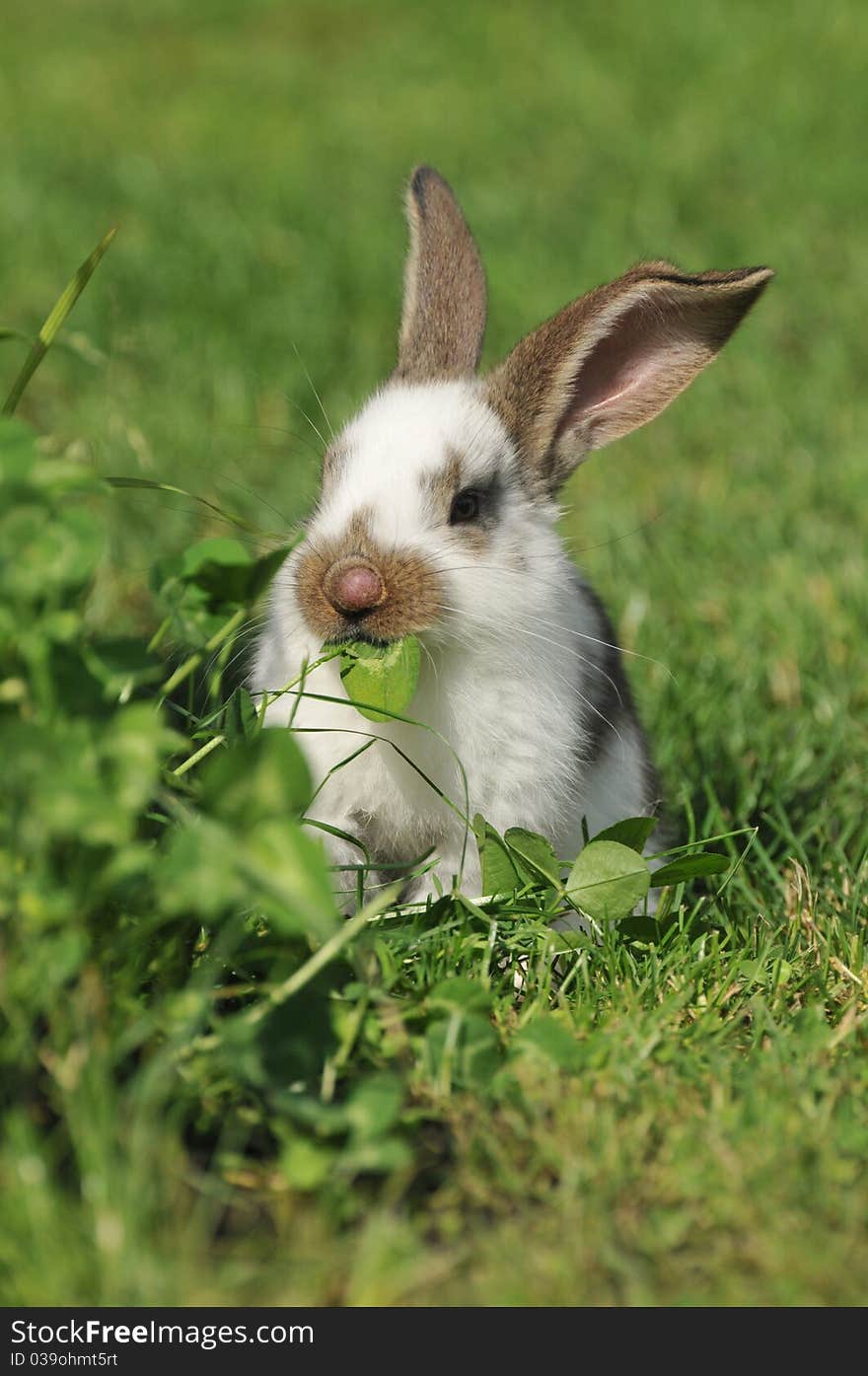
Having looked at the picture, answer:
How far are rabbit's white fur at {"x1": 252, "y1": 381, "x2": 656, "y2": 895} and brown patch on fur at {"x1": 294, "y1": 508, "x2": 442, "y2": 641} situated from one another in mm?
33

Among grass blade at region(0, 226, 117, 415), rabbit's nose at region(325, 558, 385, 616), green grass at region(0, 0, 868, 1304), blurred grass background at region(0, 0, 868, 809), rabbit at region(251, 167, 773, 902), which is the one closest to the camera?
green grass at region(0, 0, 868, 1304)

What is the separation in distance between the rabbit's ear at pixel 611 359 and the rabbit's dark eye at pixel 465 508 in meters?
0.24

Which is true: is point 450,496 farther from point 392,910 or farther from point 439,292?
point 392,910

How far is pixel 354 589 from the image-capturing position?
286cm

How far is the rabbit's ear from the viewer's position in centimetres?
323

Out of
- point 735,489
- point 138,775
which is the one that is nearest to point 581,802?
point 138,775

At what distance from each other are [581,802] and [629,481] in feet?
8.78

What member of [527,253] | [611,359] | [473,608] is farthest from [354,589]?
[527,253]

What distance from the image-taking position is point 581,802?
10.8 ft

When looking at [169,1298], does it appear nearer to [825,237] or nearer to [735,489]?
[735,489]

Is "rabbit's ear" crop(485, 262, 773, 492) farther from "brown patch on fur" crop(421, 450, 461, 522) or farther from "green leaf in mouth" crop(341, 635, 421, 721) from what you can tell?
"green leaf in mouth" crop(341, 635, 421, 721)

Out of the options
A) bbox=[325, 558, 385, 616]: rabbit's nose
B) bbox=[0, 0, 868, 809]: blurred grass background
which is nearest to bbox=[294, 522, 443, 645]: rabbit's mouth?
bbox=[325, 558, 385, 616]: rabbit's nose

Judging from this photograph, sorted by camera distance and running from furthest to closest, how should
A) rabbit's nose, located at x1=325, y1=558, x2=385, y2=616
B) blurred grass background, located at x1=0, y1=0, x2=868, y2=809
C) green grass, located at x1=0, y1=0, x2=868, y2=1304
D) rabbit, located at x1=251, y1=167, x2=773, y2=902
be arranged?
blurred grass background, located at x1=0, y1=0, x2=868, y2=809, rabbit, located at x1=251, y1=167, x2=773, y2=902, rabbit's nose, located at x1=325, y1=558, x2=385, y2=616, green grass, located at x1=0, y1=0, x2=868, y2=1304

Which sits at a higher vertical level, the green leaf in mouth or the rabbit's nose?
the rabbit's nose
